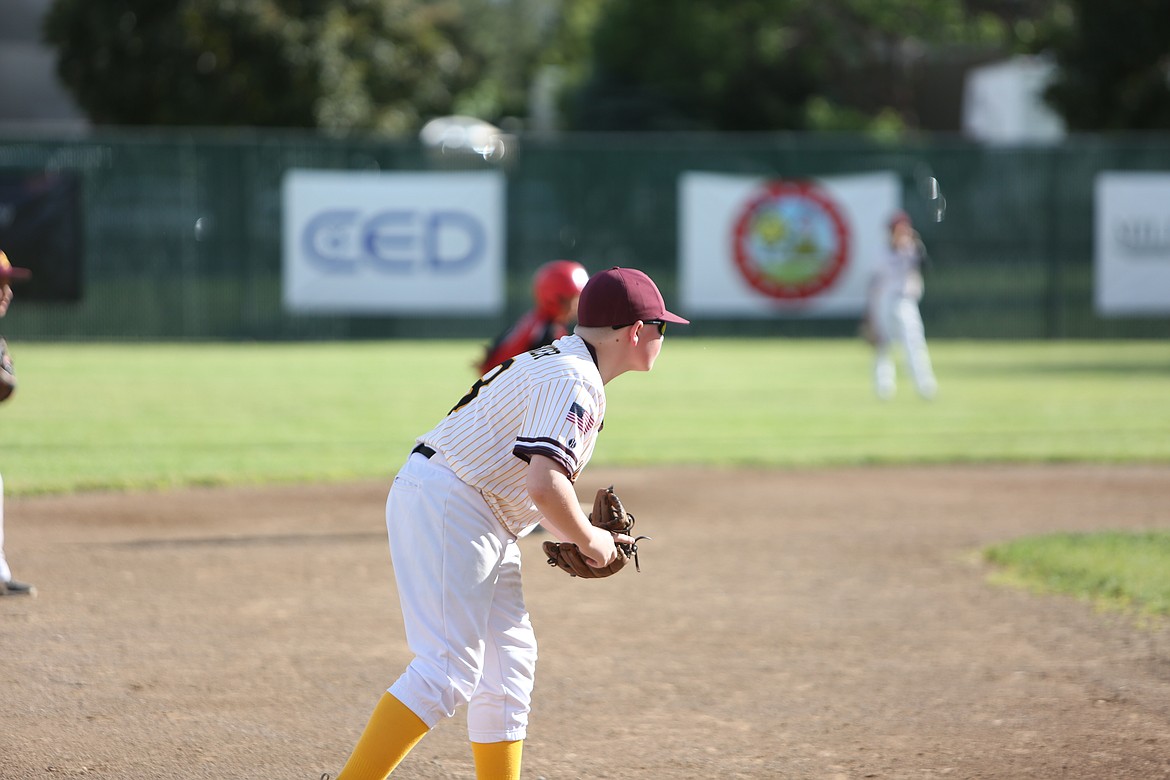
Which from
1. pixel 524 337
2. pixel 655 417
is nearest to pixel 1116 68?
pixel 655 417

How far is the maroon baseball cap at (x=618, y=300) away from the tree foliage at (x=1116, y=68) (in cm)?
3050

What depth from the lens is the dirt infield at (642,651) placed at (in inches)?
191

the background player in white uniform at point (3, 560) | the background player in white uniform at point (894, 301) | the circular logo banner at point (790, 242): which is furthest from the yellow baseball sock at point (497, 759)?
the circular logo banner at point (790, 242)

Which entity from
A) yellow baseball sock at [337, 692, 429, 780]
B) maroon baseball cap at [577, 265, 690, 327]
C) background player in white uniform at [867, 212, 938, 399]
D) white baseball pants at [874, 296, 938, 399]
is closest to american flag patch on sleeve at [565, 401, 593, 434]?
maroon baseball cap at [577, 265, 690, 327]

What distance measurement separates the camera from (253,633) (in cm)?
651

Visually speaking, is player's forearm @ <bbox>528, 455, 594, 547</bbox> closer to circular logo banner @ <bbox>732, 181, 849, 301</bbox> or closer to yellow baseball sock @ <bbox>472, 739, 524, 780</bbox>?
yellow baseball sock @ <bbox>472, 739, 524, 780</bbox>

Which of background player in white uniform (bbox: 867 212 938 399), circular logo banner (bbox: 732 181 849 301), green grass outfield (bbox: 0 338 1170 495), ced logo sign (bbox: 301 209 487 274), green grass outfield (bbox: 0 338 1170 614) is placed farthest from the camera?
circular logo banner (bbox: 732 181 849 301)

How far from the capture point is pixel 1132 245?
23.4 m

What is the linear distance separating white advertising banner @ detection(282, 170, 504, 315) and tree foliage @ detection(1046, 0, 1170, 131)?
53.3 feet

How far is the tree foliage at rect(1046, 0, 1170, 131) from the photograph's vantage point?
102 ft

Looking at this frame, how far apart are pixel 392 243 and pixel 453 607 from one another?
1907 cm

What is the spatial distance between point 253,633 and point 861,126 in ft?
139

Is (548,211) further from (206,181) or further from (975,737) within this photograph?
(975,737)

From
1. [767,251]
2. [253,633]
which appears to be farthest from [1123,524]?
[767,251]
